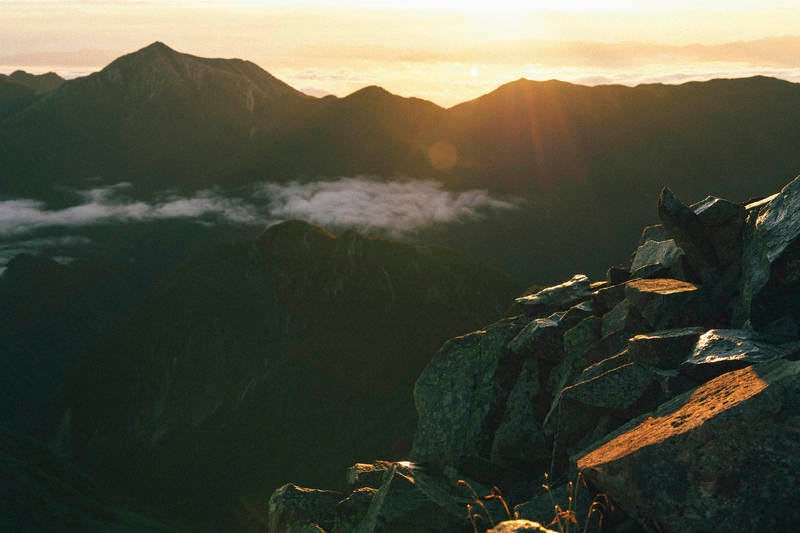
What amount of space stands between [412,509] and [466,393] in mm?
10891

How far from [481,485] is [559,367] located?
668 centimetres

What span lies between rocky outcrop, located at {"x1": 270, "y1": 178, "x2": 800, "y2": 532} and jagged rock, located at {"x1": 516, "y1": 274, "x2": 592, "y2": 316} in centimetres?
10

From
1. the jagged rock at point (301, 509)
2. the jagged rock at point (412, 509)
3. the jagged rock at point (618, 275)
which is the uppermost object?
the jagged rock at point (618, 275)

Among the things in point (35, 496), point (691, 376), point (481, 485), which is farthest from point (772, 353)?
point (35, 496)

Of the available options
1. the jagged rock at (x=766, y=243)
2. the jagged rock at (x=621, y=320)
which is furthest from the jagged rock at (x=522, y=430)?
the jagged rock at (x=766, y=243)

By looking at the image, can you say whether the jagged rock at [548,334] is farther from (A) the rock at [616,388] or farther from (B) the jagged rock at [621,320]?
(A) the rock at [616,388]

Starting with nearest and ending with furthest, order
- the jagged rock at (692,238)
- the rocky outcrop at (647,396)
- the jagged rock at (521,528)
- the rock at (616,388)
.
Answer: the jagged rock at (521,528) → the rocky outcrop at (647,396) → the rock at (616,388) → the jagged rock at (692,238)

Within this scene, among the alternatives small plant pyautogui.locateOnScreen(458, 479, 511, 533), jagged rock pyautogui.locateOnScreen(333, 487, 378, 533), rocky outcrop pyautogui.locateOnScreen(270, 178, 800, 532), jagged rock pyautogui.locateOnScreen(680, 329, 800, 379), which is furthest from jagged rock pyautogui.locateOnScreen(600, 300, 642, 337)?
jagged rock pyautogui.locateOnScreen(333, 487, 378, 533)

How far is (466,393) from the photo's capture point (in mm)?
29609

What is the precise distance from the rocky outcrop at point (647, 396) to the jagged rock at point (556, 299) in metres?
0.10

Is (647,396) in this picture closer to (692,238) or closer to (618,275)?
(692,238)

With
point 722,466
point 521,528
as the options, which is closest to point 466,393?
point 722,466

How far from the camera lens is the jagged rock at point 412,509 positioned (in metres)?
18.9

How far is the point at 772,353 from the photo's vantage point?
56.2ft
